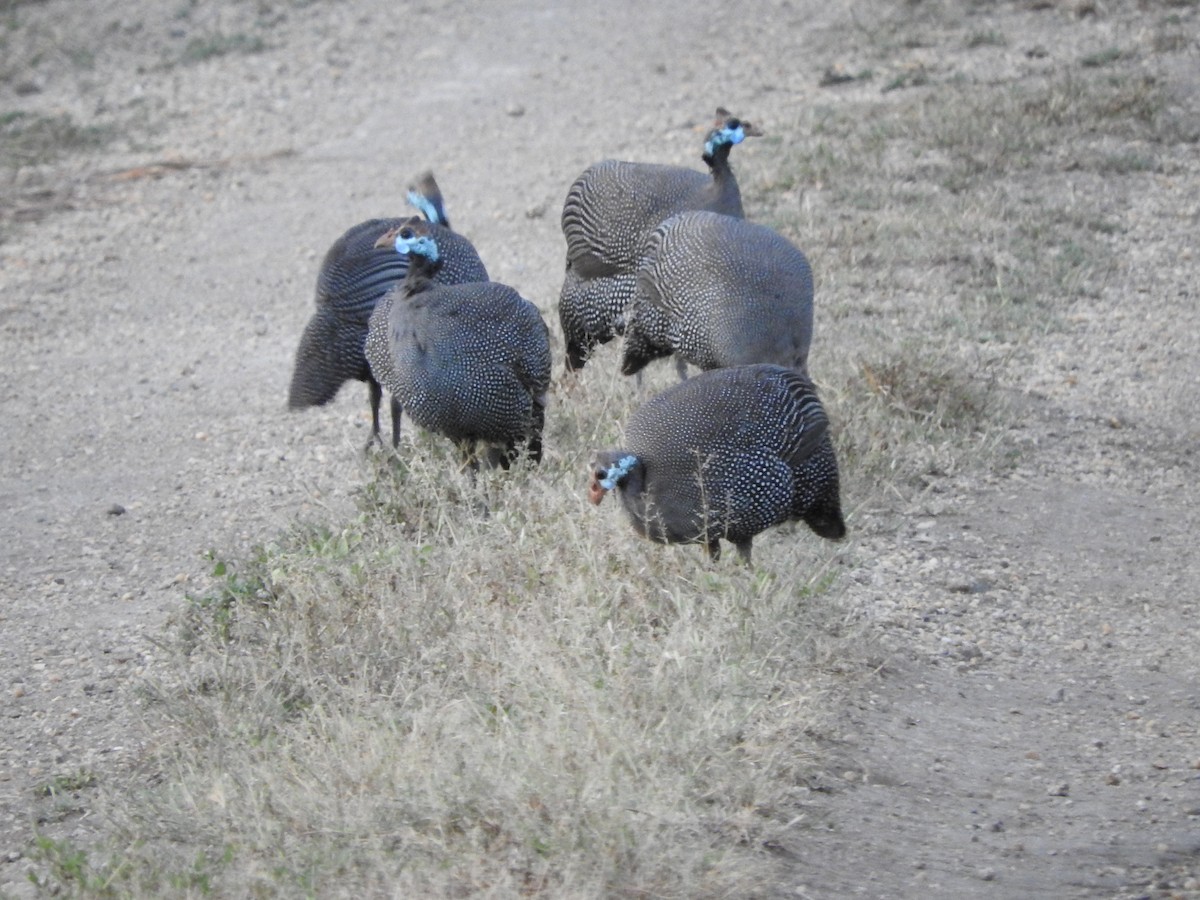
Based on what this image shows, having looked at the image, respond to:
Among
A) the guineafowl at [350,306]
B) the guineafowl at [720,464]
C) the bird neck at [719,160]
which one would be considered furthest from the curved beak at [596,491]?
the bird neck at [719,160]

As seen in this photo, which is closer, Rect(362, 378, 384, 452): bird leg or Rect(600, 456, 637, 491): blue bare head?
Rect(600, 456, 637, 491): blue bare head

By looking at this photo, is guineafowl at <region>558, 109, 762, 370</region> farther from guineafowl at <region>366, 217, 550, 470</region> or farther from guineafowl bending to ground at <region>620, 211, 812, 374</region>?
guineafowl at <region>366, 217, 550, 470</region>

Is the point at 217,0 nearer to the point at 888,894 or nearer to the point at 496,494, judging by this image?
the point at 496,494

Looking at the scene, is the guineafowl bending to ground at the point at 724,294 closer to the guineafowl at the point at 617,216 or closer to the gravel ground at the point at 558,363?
the guineafowl at the point at 617,216

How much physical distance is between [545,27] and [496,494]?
7267mm

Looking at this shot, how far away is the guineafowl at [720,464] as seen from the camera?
4281mm

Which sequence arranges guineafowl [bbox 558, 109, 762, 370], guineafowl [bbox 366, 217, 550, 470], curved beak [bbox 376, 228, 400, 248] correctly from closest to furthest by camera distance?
1. guineafowl [bbox 366, 217, 550, 470]
2. curved beak [bbox 376, 228, 400, 248]
3. guineafowl [bbox 558, 109, 762, 370]

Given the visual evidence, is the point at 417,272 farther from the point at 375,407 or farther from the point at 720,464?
the point at 720,464

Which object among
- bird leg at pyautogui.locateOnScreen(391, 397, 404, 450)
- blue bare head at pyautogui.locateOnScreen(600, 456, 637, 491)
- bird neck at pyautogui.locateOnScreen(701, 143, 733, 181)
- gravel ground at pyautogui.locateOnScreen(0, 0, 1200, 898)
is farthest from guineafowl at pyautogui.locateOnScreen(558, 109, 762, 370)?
blue bare head at pyautogui.locateOnScreen(600, 456, 637, 491)

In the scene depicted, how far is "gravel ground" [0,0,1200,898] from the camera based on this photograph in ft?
12.1

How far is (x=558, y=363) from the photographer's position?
21.1 ft

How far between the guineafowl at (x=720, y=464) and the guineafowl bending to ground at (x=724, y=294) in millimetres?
585

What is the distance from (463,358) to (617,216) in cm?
126

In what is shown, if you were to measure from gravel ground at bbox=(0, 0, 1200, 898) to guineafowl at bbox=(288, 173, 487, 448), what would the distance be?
292mm
